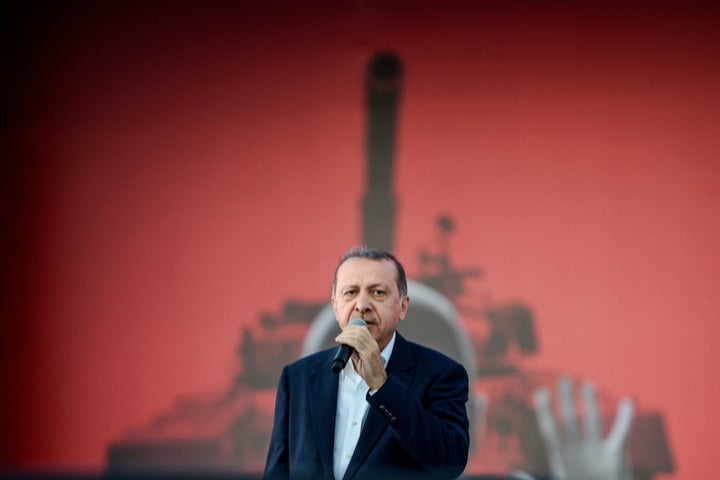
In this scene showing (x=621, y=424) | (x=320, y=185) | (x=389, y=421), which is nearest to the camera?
(x=389, y=421)

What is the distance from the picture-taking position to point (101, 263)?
419 cm

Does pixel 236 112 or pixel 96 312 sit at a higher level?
pixel 236 112

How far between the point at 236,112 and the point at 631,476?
246 cm

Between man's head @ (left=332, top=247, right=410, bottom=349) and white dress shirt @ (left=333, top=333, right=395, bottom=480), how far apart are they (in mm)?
61

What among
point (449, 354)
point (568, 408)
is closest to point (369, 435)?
point (449, 354)

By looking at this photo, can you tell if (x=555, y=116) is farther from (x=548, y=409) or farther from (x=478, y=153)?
(x=548, y=409)

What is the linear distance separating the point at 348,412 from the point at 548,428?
2.39 m

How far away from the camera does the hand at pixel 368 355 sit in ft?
5.07

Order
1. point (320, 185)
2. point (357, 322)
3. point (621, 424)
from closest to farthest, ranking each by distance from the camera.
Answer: point (357, 322) < point (621, 424) < point (320, 185)

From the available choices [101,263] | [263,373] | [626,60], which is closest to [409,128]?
[626,60]

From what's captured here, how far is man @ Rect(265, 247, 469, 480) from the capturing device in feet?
5.05

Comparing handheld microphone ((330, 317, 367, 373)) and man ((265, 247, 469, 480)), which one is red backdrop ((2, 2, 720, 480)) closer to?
man ((265, 247, 469, 480))

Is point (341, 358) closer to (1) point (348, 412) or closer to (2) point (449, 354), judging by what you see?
(1) point (348, 412)

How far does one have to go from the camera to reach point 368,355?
1.55 meters
